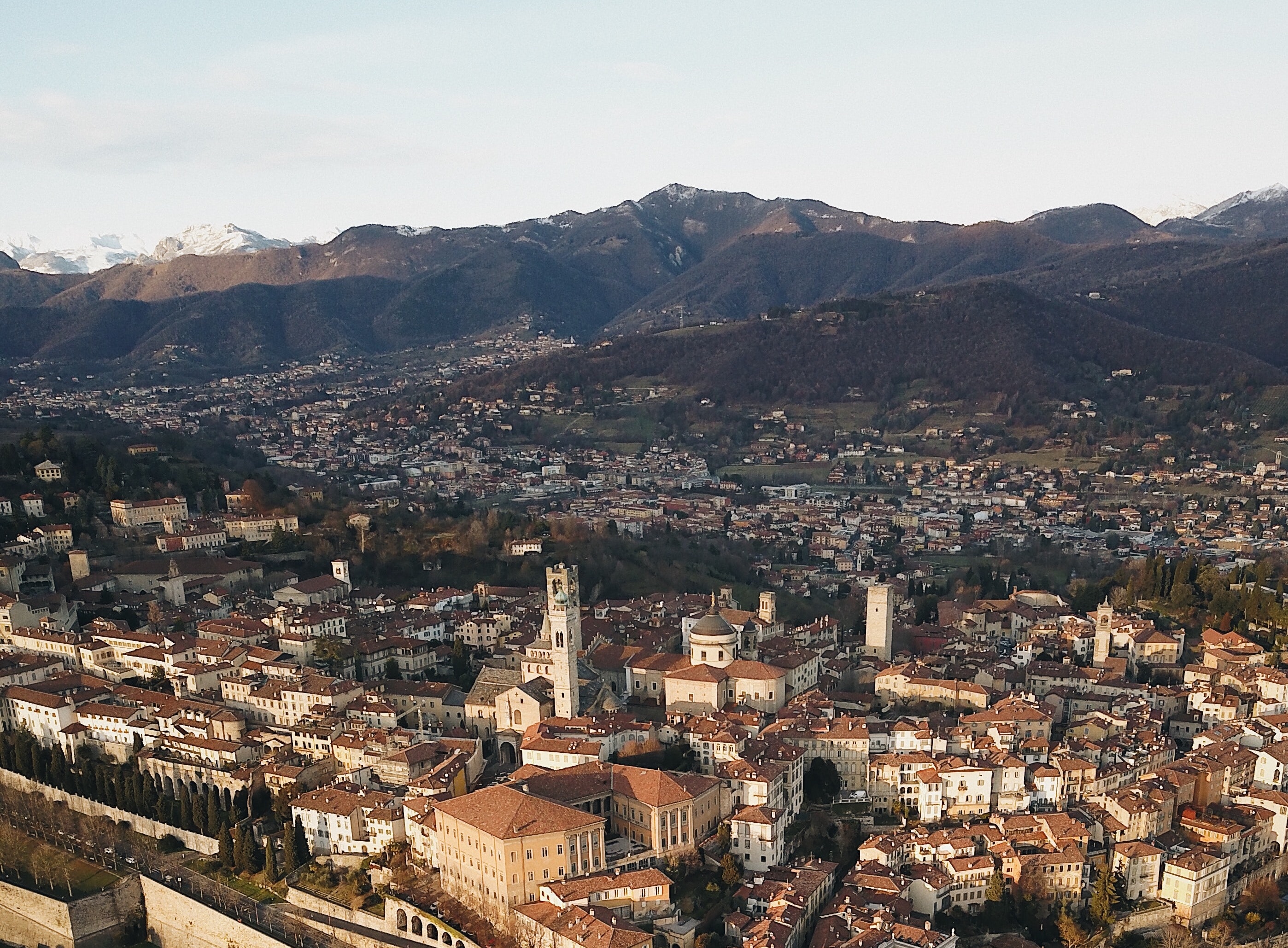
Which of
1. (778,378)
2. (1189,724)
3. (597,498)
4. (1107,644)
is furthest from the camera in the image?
(778,378)

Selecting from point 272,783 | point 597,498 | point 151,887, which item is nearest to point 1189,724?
point 272,783

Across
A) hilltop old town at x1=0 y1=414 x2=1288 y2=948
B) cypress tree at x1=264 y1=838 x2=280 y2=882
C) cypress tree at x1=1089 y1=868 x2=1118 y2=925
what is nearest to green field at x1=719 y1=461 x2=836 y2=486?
hilltop old town at x1=0 y1=414 x2=1288 y2=948

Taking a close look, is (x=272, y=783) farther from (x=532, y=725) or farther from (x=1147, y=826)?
(x=1147, y=826)

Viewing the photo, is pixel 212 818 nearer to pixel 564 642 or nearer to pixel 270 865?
pixel 270 865

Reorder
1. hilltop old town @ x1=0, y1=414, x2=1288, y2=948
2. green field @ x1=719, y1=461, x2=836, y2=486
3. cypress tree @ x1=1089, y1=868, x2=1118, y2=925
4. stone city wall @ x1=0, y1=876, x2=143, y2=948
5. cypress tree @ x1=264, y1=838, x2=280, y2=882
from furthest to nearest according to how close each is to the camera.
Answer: green field @ x1=719, y1=461, x2=836, y2=486 < stone city wall @ x1=0, y1=876, x2=143, y2=948 < cypress tree @ x1=264, y1=838, x2=280, y2=882 < cypress tree @ x1=1089, y1=868, x2=1118, y2=925 < hilltop old town @ x1=0, y1=414, x2=1288, y2=948

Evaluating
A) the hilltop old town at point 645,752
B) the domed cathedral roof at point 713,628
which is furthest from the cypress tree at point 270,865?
the domed cathedral roof at point 713,628

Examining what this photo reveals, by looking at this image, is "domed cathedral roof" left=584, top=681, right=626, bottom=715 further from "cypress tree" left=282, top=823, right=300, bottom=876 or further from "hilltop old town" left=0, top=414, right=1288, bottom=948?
"cypress tree" left=282, top=823, right=300, bottom=876
